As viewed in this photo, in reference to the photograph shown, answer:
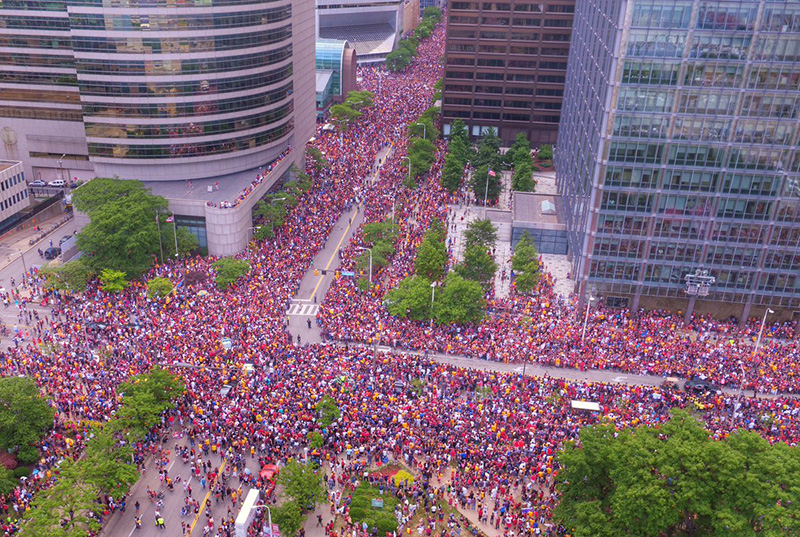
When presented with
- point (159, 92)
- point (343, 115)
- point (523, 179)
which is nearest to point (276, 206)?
point (159, 92)

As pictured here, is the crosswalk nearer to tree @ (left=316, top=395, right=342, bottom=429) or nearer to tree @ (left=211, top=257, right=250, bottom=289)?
tree @ (left=211, top=257, right=250, bottom=289)

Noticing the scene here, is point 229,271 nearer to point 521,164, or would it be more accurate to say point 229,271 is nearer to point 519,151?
point 521,164

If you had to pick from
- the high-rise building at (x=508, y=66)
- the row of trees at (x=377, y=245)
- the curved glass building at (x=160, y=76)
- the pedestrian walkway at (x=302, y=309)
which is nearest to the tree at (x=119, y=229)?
the curved glass building at (x=160, y=76)

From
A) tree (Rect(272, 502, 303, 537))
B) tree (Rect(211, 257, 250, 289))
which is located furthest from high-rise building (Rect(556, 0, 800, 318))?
tree (Rect(272, 502, 303, 537))

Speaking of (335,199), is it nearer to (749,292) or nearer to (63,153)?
(63,153)

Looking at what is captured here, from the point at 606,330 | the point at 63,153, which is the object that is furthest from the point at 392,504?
the point at 63,153

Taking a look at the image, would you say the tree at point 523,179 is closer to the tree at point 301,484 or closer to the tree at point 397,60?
the tree at point 301,484
